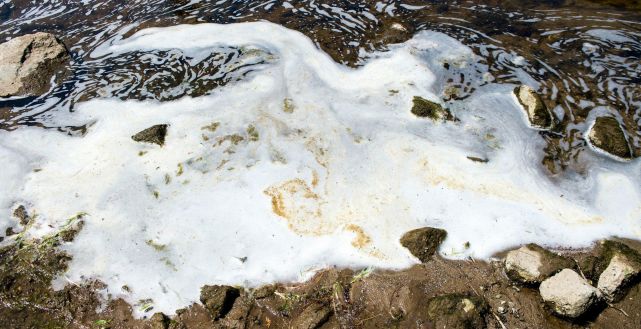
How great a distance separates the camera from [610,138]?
4340mm

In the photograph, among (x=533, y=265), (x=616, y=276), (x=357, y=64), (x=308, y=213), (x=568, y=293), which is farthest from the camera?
(x=357, y=64)

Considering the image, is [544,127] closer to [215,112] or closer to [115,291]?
[215,112]

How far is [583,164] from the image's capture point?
14.1 feet

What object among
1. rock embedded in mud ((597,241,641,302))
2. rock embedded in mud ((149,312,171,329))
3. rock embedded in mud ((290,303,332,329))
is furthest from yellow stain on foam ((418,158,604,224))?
rock embedded in mud ((149,312,171,329))

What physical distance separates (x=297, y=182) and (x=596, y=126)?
11.1ft

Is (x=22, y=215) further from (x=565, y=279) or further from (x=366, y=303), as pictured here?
(x=565, y=279)

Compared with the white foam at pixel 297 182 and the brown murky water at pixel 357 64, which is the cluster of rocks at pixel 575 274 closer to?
the brown murky water at pixel 357 64

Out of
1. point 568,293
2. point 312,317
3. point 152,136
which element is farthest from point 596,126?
point 152,136

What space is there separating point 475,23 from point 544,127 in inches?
92.4

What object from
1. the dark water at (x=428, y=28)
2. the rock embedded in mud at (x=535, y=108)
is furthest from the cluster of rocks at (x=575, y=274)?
the rock embedded in mud at (x=535, y=108)

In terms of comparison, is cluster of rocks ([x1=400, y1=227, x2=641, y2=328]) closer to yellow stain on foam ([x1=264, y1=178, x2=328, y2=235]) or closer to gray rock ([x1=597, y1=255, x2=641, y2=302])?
gray rock ([x1=597, y1=255, x2=641, y2=302])

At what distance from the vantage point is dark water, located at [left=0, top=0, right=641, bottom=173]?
4949mm

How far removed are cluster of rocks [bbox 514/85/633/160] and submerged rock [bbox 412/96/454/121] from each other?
934mm

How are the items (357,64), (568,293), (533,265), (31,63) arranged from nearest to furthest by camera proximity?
(568,293) < (533,265) < (357,64) < (31,63)
